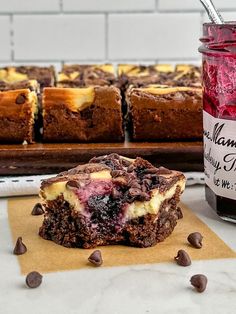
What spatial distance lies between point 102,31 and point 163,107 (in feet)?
3.50

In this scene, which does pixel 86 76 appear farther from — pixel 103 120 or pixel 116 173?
pixel 116 173

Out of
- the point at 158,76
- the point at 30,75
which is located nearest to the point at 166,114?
the point at 158,76

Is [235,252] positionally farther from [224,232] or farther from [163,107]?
[163,107]

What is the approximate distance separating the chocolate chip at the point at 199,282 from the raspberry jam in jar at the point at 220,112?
29cm

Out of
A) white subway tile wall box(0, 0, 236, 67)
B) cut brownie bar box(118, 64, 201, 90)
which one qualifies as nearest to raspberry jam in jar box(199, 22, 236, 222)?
cut brownie bar box(118, 64, 201, 90)

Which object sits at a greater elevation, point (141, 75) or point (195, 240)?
point (141, 75)

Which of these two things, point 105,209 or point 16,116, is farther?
point 16,116

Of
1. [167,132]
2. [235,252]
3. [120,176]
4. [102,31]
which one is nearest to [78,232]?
[120,176]

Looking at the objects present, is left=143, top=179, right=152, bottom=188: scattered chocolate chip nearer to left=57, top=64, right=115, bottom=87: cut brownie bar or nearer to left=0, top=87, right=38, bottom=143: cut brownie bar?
left=0, top=87, right=38, bottom=143: cut brownie bar

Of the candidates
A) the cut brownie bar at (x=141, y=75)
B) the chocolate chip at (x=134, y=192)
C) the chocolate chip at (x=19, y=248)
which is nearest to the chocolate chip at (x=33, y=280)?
the chocolate chip at (x=19, y=248)

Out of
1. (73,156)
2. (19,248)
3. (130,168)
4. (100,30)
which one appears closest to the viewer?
(19,248)

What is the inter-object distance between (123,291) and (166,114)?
0.75 meters

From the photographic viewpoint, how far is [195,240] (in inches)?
45.1

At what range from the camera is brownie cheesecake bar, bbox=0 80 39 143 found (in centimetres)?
163
